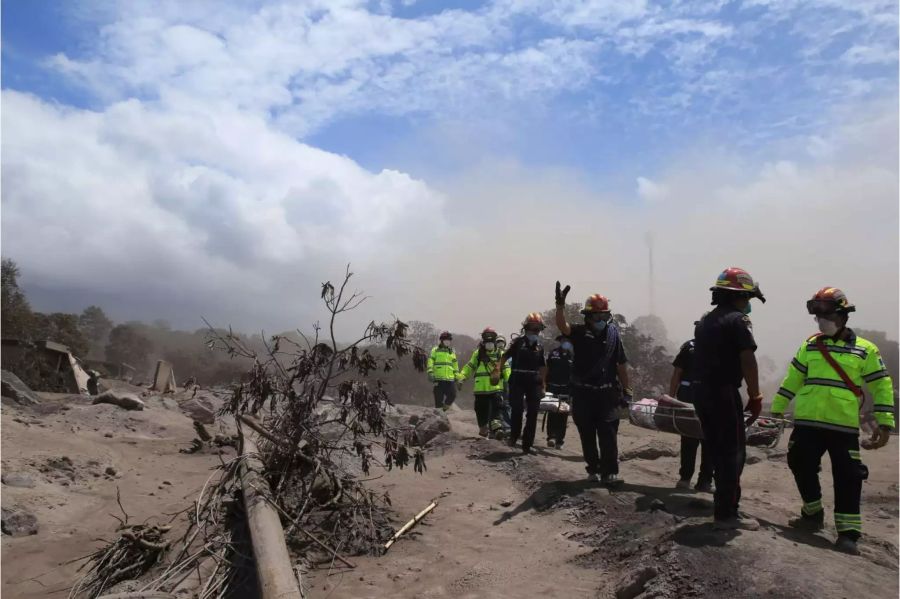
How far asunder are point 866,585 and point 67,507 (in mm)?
7559

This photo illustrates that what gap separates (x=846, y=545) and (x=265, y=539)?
13.7ft

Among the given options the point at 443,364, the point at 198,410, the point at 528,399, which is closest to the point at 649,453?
the point at 528,399

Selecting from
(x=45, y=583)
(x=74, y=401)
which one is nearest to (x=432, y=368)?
(x=74, y=401)

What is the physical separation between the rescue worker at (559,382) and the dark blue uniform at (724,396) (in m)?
5.40

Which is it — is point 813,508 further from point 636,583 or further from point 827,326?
point 636,583

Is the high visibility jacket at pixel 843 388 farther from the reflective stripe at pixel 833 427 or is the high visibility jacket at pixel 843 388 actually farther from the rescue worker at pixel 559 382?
the rescue worker at pixel 559 382

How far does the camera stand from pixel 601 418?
6.38 meters

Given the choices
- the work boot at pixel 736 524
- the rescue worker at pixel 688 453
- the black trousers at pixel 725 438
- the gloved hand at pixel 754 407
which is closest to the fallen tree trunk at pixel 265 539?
the work boot at pixel 736 524

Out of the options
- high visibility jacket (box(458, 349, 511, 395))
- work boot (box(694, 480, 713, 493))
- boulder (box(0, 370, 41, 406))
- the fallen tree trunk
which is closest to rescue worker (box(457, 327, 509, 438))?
high visibility jacket (box(458, 349, 511, 395))

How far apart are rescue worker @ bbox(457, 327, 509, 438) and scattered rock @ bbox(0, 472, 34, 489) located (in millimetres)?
6002

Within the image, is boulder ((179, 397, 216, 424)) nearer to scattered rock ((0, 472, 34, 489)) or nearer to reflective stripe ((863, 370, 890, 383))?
scattered rock ((0, 472, 34, 489))

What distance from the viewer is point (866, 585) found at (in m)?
3.72

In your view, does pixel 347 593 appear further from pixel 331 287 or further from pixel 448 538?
pixel 331 287

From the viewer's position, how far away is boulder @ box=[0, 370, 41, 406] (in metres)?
13.2
